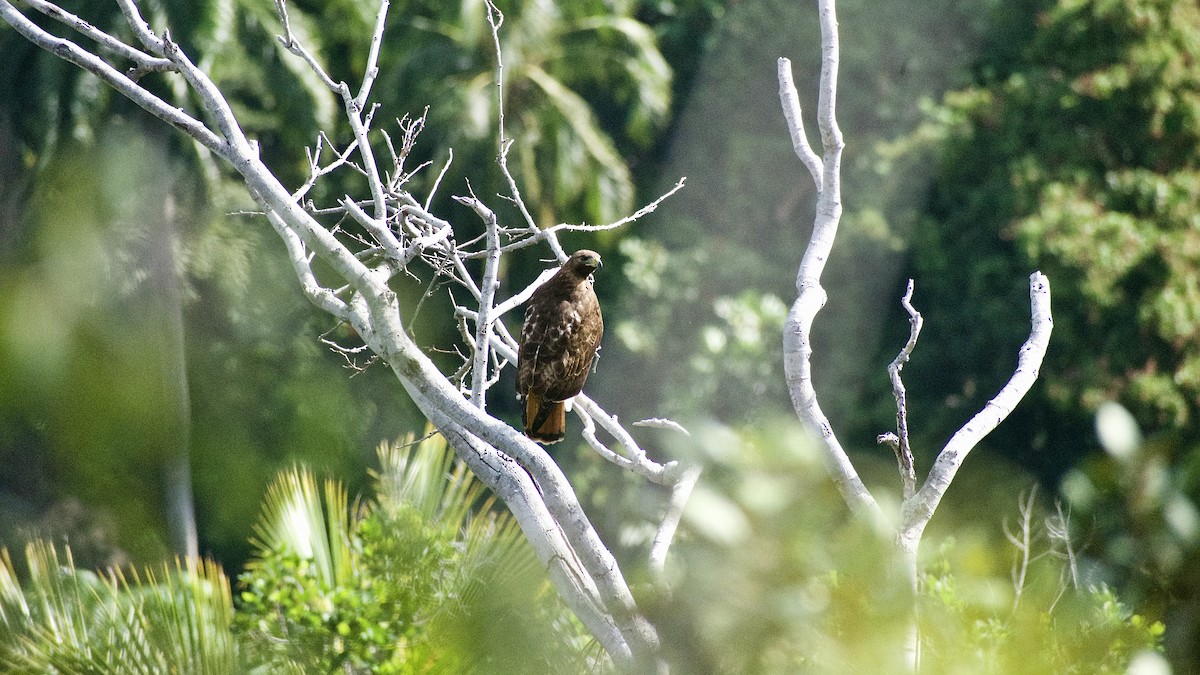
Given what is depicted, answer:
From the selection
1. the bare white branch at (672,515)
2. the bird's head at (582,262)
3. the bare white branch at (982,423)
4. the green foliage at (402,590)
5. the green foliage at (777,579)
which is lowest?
the green foliage at (402,590)

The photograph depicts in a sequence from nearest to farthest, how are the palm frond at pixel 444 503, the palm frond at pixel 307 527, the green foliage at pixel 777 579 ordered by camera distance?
1. the green foliage at pixel 777 579
2. the palm frond at pixel 444 503
3. the palm frond at pixel 307 527

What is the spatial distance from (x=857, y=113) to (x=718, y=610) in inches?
502

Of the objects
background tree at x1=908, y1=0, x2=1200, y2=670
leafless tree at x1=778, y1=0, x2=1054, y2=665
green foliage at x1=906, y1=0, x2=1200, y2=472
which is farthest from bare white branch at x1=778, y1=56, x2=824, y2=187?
green foliage at x1=906, y1=0, x2=1200, y2=472

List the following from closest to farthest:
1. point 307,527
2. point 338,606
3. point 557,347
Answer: point 557,347
point 338,606
point 307,527

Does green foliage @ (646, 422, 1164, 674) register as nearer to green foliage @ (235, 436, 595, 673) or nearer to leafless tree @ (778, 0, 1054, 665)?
leafless tree @ (778, 0, 1054, 665)

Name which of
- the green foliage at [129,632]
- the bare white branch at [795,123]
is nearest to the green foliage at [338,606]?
the green foliage at [129,632]

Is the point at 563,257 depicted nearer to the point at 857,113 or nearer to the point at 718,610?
the point at 718,610

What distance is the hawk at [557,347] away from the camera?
444 cm

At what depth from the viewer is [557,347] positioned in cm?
450

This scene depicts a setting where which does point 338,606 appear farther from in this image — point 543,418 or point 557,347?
point 557,347

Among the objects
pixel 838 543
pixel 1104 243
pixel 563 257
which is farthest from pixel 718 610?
pixel 1104 243

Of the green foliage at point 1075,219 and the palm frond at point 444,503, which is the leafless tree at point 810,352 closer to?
the palm frond at point 444,503

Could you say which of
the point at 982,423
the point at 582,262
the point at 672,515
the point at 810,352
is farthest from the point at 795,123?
the point at 582,262

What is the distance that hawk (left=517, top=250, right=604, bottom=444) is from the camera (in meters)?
4.44
